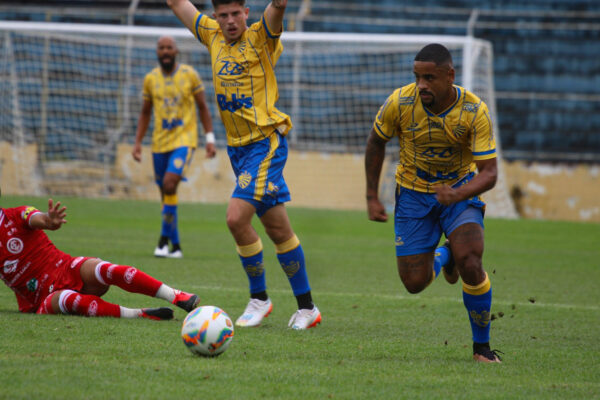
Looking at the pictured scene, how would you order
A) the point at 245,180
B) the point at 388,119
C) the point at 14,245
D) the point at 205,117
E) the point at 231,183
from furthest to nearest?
1. the point at 231,183
2. the point at 205,117
3. the point at 245,180
4. the point at 14,245
5. the point at 388,119

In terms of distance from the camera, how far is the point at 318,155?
1828cm

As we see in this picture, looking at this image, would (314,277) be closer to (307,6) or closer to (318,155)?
(318,155)

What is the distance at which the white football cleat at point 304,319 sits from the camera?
551 cm

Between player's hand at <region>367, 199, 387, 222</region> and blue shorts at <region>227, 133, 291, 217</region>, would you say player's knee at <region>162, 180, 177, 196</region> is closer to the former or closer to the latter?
blue shorts at <region>227, 133, 291, 217</region>

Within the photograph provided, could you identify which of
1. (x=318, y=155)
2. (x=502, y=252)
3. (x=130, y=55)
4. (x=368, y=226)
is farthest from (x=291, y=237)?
(x=130, y=55)

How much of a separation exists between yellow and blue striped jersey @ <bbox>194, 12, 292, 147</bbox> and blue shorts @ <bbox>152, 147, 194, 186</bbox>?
3.94 m

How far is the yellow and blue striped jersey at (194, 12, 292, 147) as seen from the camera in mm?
5660

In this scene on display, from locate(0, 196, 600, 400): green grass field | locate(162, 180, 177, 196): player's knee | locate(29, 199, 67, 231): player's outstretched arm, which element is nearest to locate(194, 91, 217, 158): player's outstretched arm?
locate(162, 180, 177, 196): player's knee

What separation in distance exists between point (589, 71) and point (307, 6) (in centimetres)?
722

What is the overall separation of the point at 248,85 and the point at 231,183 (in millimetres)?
12774

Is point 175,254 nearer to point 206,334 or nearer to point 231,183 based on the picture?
point 206,334

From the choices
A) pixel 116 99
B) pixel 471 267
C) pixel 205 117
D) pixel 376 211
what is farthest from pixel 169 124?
pixel 116 99

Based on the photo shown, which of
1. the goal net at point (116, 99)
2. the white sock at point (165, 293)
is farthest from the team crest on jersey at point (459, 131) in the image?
the goal net at point (116, 99)

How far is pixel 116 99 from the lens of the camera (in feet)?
61.3
